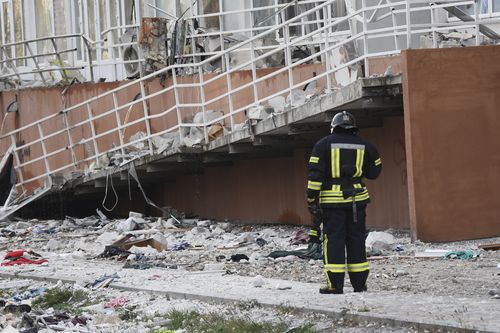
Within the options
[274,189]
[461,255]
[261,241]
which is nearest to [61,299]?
[461,255]

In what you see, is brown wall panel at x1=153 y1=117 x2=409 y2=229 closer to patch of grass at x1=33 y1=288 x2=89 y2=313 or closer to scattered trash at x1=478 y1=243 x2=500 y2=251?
scattered trash at x1=478 y1=243 x2=500 y2=251

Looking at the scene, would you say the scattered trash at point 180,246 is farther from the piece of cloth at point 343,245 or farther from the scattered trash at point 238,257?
Answer: the piece of cloth at point 343,245

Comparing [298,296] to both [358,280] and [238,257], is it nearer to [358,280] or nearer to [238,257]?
[358,280]

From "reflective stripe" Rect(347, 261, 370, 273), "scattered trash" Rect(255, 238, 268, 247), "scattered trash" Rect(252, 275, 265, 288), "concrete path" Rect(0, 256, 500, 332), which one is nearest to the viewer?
"concrete path" Rect(0, 256, 500, 332)

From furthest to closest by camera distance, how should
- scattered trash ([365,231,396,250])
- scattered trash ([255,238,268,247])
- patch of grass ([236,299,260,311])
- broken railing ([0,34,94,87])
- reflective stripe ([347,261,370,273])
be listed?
broken railing ([0,34,94,87]), scattered trash ([255,238,268,247]), scattered trash ([365,231,396,250]), reflective stripe ([347,261,370,273]), patch of grass ([236,299,260,311])

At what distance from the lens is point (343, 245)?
11281 millimetres

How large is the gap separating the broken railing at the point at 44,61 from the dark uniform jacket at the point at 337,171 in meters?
14.1

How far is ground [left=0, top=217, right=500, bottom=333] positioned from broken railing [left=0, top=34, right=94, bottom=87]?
6597mm

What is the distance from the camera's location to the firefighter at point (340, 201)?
11.3m

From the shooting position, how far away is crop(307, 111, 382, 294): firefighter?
1126cm

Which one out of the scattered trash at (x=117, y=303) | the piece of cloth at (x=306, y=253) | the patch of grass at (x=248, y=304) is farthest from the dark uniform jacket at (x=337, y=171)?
the piece of cloth at (x=306, y=253)

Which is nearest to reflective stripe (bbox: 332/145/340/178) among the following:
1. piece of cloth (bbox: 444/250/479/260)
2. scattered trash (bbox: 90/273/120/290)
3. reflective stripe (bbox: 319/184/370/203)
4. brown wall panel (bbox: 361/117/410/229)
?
reflective stripe (bbox: 319/184/370/203)

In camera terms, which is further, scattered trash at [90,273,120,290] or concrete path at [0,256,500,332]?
scattered trash at [90,273,120,290]

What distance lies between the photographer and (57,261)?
16969mm
